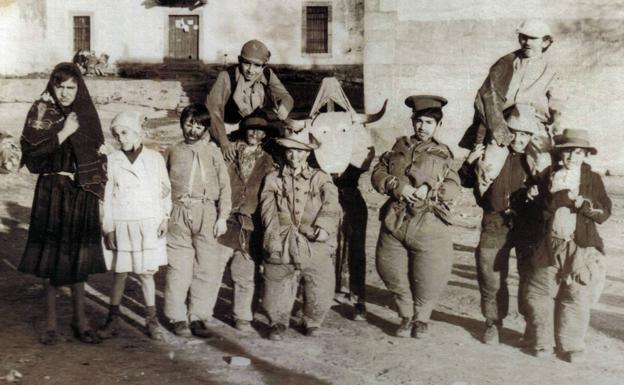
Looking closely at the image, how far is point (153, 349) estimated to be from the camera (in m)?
5.25

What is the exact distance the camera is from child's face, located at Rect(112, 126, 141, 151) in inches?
202

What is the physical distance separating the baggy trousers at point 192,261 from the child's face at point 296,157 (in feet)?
2.22

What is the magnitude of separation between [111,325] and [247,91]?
2.14 metres

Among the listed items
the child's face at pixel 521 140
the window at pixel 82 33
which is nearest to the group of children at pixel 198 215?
the child's face at pixel 521 140

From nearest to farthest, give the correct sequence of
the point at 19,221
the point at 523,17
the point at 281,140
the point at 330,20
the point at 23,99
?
1. the point at 281,140
2. the point at 19,221
3. the point at 523,17
4. the point at 23,99
5. the point at 330,20

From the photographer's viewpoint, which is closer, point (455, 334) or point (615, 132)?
point (455, 334)

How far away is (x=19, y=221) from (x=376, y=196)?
5.47 m

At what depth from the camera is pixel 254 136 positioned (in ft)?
18.6

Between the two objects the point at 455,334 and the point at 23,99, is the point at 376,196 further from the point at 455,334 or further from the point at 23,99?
the point at 23,99

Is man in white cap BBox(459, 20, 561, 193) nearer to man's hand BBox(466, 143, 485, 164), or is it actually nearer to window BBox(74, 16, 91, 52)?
man's hand BBox(466, 143, 485, 164)

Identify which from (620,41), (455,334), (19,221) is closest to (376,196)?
(620,41)

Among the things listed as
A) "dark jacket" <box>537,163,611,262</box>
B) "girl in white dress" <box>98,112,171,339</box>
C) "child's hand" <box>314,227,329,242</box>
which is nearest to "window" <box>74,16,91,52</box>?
"girl in white dress" <box>98,112,171,339</box>

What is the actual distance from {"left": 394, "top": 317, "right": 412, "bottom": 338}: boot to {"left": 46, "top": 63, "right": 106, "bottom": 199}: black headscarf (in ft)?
7.93

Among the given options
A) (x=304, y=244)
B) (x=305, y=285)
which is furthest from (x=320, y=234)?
(x=305, y=285)
